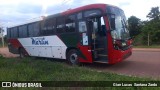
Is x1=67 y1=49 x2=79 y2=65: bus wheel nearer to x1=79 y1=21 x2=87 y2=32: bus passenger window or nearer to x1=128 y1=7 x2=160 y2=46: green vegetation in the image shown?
x1=79 y1=21 x2=87 y2=32: bus passenger window

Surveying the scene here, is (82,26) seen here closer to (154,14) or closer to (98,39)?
(98,39)

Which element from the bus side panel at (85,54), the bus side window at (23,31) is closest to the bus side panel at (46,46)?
the bus side window at (23,31)

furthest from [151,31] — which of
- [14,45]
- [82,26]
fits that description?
[82,26]

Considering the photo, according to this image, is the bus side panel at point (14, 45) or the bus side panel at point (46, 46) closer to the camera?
the bus side panel at point (46, 46)

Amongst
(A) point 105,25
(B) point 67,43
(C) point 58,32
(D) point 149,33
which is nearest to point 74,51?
(B) point 67,43

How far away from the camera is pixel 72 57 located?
42.6 ft

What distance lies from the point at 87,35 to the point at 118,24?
154 centimetres

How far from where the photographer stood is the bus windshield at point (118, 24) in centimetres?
1102

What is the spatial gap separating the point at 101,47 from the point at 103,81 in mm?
4386

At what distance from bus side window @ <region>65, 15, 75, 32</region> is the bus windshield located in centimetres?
222

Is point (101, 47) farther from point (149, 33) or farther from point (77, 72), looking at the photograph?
point (149, 33)

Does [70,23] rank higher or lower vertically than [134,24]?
lower

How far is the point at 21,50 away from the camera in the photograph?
18828 mm

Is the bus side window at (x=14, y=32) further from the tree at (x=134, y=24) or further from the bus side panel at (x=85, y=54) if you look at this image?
the tree at (x=134, y=24)
